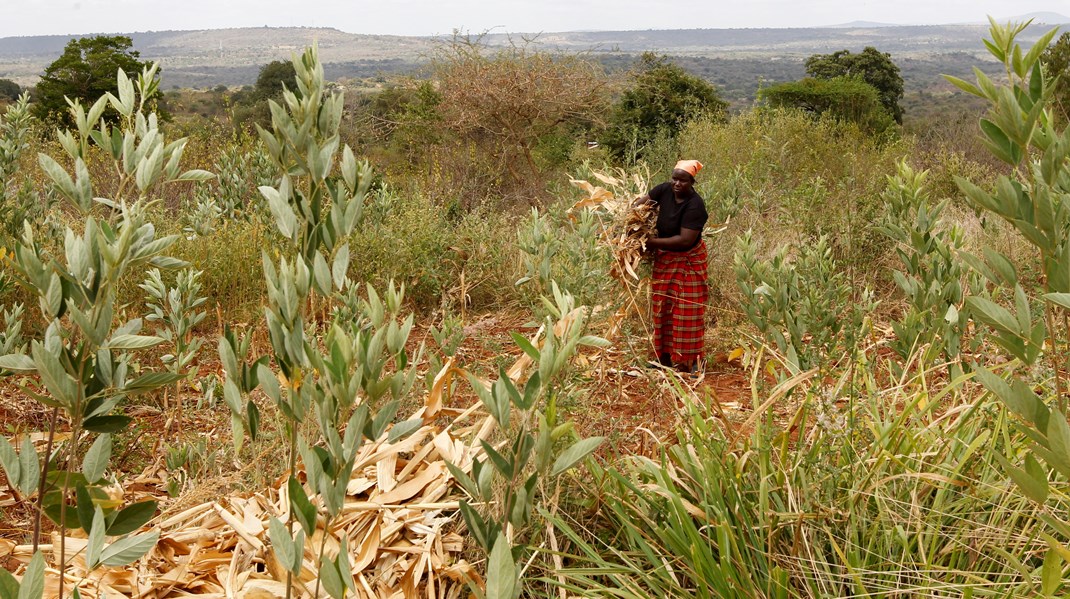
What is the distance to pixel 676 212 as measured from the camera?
14.8 ft

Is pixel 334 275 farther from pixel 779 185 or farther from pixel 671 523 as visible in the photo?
pixel 779 185

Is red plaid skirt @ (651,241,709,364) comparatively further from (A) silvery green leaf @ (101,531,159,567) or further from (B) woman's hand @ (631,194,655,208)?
(A) silvery green leaf @ (101,531,159,567)

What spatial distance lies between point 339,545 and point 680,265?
10.3 feet

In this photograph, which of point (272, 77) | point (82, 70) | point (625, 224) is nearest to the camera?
point (625, 224)

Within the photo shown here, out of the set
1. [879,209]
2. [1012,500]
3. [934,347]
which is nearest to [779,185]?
[879,209]

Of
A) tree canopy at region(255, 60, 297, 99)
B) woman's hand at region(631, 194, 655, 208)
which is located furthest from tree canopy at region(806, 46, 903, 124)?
woman's hand at region(631, 194, 655, 208)

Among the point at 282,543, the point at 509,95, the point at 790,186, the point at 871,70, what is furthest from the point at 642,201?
the point at 871,70

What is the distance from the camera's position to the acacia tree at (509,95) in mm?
11984

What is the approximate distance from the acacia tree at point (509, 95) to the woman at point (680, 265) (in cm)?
719

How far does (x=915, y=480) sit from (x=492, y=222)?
16.6ft

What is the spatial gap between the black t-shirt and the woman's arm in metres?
0.03

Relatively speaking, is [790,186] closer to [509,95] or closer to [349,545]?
[509,95]

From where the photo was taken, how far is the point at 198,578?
6.11 feet

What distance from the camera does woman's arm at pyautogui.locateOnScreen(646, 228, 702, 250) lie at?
4402mm
